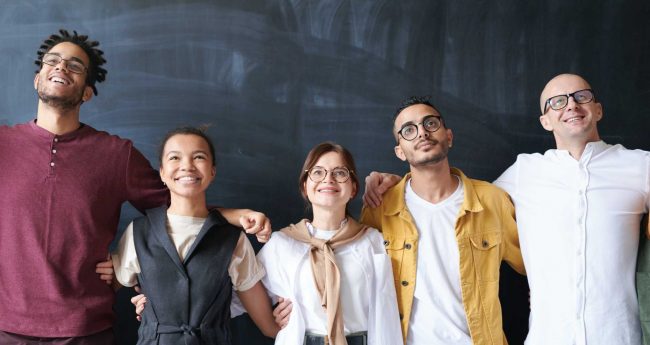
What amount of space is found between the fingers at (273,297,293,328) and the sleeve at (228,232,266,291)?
0.13 metres

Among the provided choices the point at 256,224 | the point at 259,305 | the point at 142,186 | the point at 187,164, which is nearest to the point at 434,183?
the point at 256,224

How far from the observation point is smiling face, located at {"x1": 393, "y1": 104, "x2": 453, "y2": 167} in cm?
236

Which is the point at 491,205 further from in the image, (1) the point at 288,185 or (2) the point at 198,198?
(2) the point at 198,198

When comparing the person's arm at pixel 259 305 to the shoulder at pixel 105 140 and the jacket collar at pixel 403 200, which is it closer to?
the jacket collar at pixel 403 200

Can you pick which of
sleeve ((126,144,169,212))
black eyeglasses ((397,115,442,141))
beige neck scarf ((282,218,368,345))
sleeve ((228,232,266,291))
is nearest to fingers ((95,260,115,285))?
A: sleeve ((126,144,169,212))

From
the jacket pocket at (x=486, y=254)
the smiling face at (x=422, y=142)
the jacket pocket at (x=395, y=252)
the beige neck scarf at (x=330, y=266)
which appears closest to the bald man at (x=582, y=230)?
the jacket pocket at (x=486, y=254)

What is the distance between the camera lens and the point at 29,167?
2.22m

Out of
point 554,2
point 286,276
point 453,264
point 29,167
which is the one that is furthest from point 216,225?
point 554,2

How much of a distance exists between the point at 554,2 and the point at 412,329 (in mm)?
1748

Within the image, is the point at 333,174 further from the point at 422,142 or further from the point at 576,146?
the point at 576,146

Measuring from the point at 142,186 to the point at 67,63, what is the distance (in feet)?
1.86

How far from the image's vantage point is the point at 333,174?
2301 millimetres

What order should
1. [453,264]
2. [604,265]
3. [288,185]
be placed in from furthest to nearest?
[288,185] → [453,264] → [604,265]

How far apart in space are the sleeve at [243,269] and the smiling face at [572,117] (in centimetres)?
132
